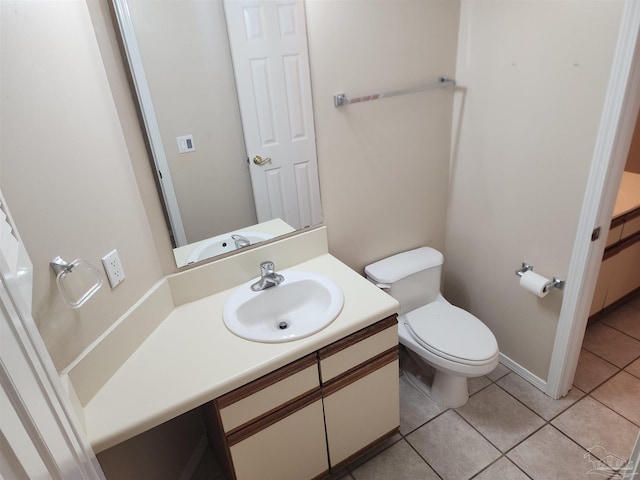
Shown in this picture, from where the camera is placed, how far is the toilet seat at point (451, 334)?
1.69 metres

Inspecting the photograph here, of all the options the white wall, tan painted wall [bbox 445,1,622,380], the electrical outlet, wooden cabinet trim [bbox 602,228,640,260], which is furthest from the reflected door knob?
wooden cabinet trim [bbox 602,228,640,260]

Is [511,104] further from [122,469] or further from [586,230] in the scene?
[122,469]

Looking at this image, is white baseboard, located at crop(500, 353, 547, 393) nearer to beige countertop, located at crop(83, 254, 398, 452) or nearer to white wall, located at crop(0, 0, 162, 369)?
beige countertop, located at crop(83, 254, 398, 452)

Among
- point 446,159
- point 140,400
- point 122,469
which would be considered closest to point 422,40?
point 446,159

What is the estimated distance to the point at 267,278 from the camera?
5.12 feet

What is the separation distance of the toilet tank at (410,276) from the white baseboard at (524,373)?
530mm

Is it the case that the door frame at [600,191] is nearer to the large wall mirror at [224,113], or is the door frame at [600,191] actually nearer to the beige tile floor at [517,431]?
the beige tile floor at [517,431]

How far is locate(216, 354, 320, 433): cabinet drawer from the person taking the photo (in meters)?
1.17

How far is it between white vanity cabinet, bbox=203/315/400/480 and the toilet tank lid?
0.49 m

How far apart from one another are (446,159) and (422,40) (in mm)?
595

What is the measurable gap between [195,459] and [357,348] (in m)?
0.94

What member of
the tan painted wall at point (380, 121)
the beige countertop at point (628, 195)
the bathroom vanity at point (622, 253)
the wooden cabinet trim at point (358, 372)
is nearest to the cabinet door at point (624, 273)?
the bathroom vanity at point (622, 253)

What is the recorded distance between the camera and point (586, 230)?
1565mm

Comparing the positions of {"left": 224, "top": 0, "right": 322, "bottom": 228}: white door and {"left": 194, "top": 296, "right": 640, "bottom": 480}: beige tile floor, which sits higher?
{"left": 224, "top": 0, "right": 322, "bottom": 228}: white door
